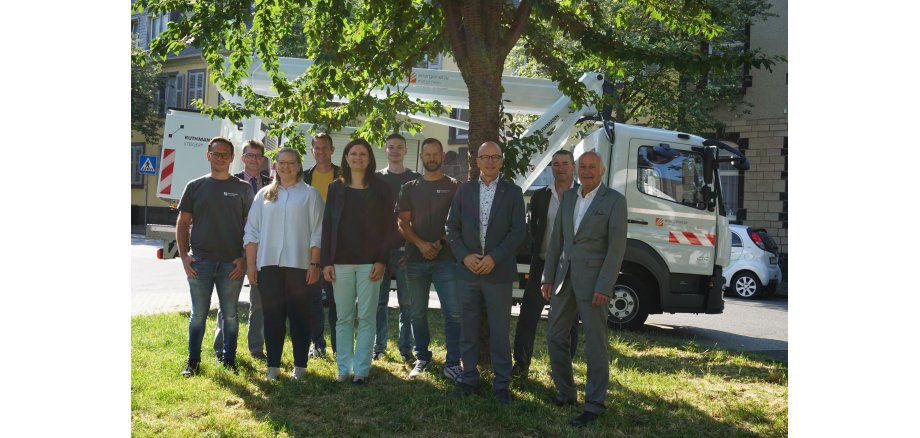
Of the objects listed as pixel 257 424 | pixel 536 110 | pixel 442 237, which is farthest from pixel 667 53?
pixel 536 110

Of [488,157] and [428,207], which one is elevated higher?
[488,157]

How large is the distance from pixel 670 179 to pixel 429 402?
17.5 feet

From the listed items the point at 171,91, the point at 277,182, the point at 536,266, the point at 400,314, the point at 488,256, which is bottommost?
the point at 400,314

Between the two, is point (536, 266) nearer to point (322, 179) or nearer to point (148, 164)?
point (322, 179)

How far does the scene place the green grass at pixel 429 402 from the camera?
5.15m

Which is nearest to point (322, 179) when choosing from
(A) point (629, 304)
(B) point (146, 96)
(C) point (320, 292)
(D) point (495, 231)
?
(C) point (320, 292)

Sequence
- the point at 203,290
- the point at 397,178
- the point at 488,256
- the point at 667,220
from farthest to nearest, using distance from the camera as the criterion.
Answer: the point at 667,220 → the point at 397,178 → the point at 203,290 → the point at 488,256

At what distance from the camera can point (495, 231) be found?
591cm

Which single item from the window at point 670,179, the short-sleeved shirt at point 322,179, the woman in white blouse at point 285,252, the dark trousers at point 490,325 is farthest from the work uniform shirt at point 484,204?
the window at point 670,179

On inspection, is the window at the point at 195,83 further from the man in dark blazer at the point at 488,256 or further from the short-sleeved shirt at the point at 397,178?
the man in dark blazer at the point at 488,256

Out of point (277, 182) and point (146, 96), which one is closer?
point (277, 182)

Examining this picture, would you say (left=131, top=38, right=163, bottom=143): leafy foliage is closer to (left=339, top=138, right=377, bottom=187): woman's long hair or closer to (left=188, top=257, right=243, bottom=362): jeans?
(left=188, top=257, right=243, bottom=362): jeans
